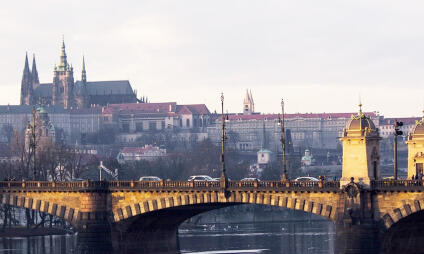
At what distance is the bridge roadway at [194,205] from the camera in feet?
266

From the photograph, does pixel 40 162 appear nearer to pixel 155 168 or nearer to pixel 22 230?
pixel 22 230

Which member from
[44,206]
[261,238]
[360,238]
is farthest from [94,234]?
[261,238]

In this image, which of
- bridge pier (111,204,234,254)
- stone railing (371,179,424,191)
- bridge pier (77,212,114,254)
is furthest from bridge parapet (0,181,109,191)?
stone railing (371,179,424,191)

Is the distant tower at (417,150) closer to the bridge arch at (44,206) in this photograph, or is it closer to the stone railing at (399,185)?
the stone railing at (399,185)

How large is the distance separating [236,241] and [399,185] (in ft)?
147

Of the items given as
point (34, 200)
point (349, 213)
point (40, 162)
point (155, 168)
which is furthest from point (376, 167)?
point (155, 168)

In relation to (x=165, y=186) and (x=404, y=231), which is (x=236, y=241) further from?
(x=404, y=231)

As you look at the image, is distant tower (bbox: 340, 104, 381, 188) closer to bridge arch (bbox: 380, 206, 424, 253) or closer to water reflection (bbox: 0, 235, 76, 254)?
bridge arch (bbox: 380, 206, 424, 253)

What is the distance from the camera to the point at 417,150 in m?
98.0

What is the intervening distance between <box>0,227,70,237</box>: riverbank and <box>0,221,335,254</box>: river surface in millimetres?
2760

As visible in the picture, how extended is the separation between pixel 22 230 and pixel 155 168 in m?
55.2

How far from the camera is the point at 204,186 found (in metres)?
87.8

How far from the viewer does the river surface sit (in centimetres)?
11019

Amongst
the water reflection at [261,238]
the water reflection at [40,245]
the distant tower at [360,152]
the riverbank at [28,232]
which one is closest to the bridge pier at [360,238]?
the distant tower at [360,152]
